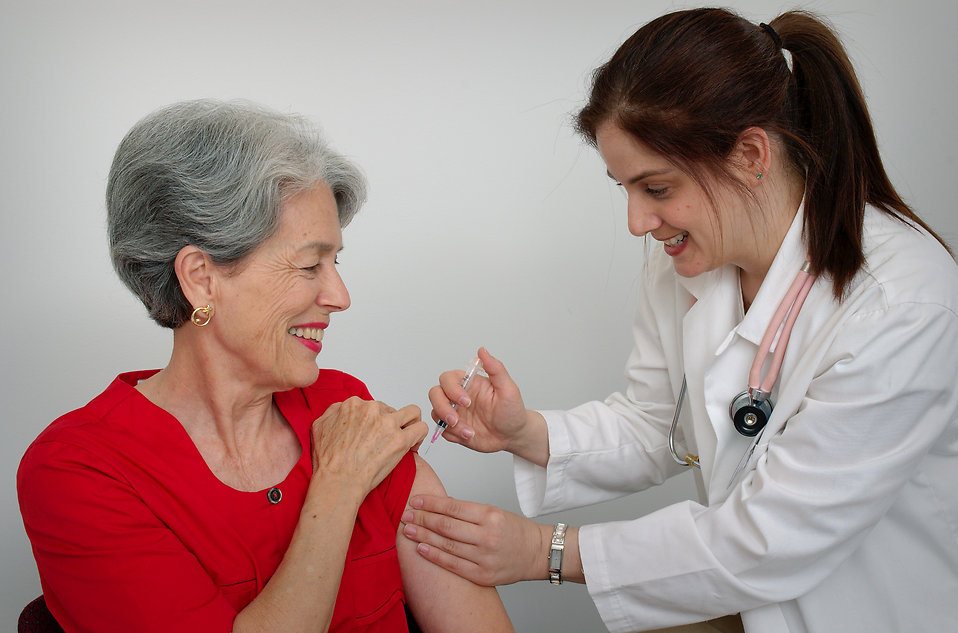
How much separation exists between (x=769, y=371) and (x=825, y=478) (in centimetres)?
25

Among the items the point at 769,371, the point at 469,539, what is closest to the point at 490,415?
the point at 469,539

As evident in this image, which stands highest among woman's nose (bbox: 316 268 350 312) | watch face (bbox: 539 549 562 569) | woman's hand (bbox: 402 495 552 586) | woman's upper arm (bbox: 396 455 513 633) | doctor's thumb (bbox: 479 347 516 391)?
woman's nose (bbox: 316 268 350 312)

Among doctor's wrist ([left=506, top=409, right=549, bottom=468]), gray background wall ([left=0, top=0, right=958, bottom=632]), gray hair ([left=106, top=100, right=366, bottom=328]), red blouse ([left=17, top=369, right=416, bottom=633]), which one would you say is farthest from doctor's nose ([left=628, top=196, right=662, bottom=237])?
gray background wall ([left=0, top=0, right=958, bottom=632])

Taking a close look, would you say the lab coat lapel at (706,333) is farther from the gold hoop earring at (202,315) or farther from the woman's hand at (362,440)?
the gold hoop earring at (202,315)

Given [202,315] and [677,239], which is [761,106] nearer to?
[677,239]

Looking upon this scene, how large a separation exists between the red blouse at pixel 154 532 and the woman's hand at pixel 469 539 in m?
0.07

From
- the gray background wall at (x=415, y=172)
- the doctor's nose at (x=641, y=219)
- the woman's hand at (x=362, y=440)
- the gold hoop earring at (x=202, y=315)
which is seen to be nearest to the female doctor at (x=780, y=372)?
the doctor's nose at (x=641, y=219)

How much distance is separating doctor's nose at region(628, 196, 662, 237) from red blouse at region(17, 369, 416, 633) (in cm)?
71

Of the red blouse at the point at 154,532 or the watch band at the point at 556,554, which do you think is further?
the watch band at the point at 556,554

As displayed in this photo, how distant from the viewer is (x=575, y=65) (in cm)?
262

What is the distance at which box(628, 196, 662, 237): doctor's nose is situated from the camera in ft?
5.20

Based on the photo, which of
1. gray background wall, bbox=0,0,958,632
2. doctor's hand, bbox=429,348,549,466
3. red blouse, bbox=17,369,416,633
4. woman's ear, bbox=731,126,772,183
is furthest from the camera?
gray background wall, bbox=0,0,958,632

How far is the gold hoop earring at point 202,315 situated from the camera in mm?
1437

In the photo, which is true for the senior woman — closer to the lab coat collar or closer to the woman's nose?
the woman's nose
